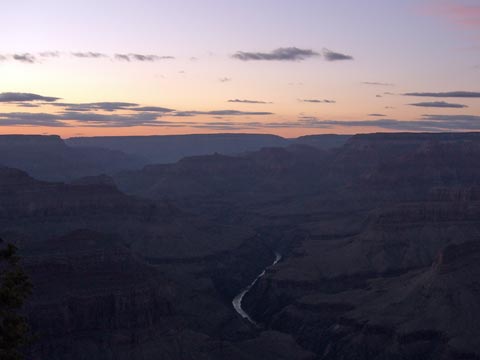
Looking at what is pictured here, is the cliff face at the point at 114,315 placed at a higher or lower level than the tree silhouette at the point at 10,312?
lower

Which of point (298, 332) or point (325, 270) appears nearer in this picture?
point (298, 332)

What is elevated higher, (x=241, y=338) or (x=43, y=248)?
(x=43, y=248)

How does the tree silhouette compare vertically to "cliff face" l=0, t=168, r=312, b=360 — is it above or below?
above

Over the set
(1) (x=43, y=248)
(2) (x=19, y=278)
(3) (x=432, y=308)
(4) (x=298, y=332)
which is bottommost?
(4) (x=298, y=332)

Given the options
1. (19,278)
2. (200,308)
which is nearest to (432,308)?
(200,308)

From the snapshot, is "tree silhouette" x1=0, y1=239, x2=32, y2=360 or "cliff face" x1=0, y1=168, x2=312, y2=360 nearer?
"tree silhouette" x1=0, y1=239, x2=32, y2=360

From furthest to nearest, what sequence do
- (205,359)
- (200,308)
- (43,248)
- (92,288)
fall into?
(200,308), (43,248), (92,288), (205,359)

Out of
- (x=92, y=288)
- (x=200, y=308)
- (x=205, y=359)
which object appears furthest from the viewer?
(x=200, y=308)

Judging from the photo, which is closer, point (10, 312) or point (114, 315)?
point (10, 312)

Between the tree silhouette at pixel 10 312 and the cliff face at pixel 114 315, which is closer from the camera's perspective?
the tree silhouette at pixel 10 312

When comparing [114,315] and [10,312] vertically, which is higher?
[10,312]

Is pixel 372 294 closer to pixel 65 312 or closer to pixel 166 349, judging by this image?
pixel 166 349
